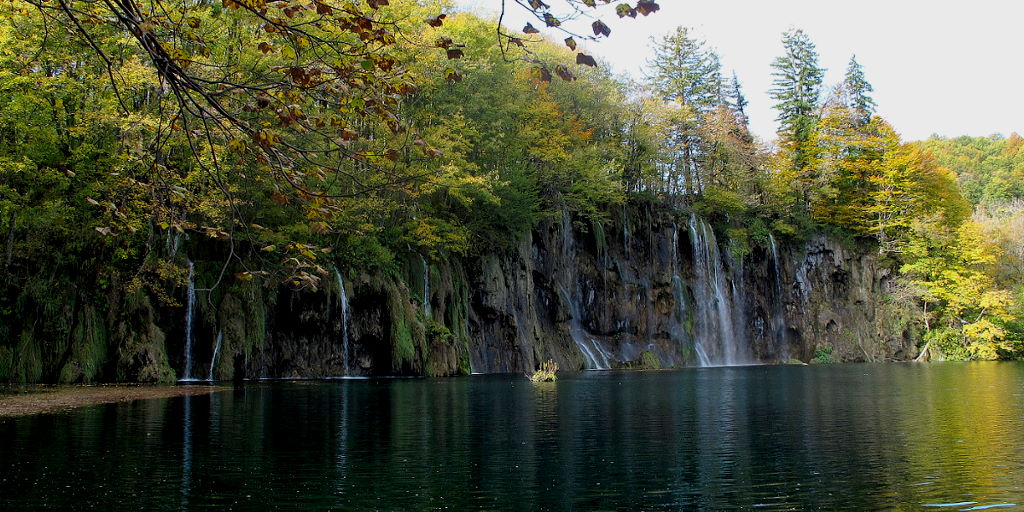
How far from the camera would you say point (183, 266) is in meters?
27.8

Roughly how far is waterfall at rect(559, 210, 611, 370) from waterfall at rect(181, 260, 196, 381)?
1990cm

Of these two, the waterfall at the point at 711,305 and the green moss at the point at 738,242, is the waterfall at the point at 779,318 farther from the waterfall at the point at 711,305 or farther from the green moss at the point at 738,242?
the waterfall at the point at 711,305

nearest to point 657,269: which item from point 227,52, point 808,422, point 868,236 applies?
point 868,236

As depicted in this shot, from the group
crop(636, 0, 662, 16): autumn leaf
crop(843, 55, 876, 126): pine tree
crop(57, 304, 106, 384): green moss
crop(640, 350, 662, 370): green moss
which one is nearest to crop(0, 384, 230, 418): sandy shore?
crop(57, 304, 106, 384): green moss

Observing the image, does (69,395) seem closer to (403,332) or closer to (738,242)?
(403,332)

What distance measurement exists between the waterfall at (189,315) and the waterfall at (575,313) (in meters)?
19.9

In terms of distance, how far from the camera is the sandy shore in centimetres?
1652

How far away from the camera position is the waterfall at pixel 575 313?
140ft

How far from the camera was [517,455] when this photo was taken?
38.0 ft

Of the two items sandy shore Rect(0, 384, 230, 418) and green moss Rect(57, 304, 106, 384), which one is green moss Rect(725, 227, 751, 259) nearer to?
sandy shore Rect(0, 384, 230, 418)

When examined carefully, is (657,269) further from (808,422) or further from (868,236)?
(808,422)

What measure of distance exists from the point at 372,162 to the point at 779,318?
Result: 48.0 meters

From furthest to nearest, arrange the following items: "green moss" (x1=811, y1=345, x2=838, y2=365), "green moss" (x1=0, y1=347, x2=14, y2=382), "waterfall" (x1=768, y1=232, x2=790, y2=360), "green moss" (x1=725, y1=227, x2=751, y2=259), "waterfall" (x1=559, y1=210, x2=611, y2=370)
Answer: "waterfall" (x1=768, y1=232, x2=790, y2=360)
"green moss" (x1=811, y1=345, x2=838, y2=365)
"green moss" (x1=725, y1=227, x2=751, y2=259)
"waterfall" (x1=559, y1=210, x2=611, y2=370)
"green moss" (x1=0, y1=347, x2=14, y2=382)

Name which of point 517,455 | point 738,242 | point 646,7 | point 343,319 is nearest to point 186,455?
point 517,455
